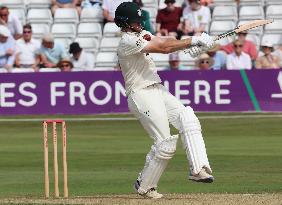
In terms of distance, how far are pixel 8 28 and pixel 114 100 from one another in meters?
2.68

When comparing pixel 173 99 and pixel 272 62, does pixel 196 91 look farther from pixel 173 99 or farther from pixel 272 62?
pixel 173 99

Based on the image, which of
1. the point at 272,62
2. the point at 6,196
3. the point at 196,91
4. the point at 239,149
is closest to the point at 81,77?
the point at 196,91

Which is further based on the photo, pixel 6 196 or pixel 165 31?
pixel 165 31

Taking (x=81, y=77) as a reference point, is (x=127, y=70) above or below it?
above

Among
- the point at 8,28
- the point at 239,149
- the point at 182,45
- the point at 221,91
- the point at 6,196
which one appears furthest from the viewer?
the point at 8,28

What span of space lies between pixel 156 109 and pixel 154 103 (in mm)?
57

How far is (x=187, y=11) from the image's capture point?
2062 cm

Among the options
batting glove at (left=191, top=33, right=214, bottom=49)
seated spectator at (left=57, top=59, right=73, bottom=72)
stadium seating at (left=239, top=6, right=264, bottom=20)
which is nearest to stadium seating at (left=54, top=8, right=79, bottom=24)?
seated spectator at (left=57, top=59, right=73, bottom=72)

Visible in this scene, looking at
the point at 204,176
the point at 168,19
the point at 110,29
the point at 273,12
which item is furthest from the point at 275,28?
the point at 204,176

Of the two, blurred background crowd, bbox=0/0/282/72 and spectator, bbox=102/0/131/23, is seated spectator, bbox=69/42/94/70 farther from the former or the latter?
spectator, bbox=102/0/131/23

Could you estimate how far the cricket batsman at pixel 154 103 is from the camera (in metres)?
9.20

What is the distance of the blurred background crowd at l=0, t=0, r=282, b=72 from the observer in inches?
780

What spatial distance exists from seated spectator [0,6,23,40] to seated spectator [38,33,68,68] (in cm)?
76

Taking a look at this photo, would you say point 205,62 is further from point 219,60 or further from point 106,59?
point 106,59
